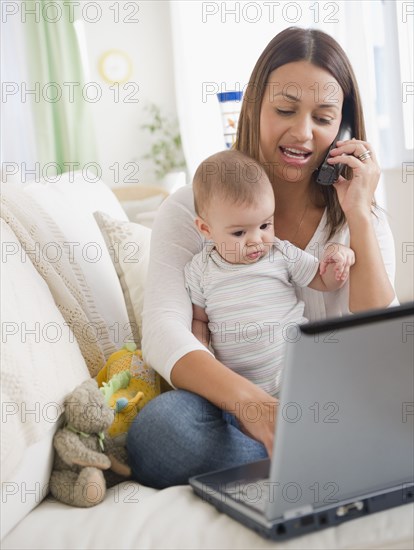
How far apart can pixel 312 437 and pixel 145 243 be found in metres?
1.12

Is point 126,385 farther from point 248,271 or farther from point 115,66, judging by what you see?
point 115,66

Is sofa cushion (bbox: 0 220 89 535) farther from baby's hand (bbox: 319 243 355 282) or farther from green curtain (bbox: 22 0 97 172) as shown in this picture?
green curtain (bbox: 22 0 97 172)

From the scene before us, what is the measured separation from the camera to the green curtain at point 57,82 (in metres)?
4.79

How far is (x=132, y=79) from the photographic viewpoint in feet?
16.2

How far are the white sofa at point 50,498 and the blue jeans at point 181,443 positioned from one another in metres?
0.04

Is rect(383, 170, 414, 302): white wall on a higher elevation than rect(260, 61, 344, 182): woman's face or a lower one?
lower

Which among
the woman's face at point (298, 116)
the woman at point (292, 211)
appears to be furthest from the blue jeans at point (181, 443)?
the woman's face at point (298, 116)

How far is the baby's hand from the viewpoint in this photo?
1.48 m

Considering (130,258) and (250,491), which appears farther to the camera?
(130,258)

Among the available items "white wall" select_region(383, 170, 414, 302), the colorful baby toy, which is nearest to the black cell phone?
the colorful baby toy

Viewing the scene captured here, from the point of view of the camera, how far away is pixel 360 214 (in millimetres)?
1569

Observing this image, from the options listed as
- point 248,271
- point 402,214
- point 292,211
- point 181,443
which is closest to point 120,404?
point 181,443

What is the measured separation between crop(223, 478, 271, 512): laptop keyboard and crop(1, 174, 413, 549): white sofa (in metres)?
0.03

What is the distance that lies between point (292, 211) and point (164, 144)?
332cm
